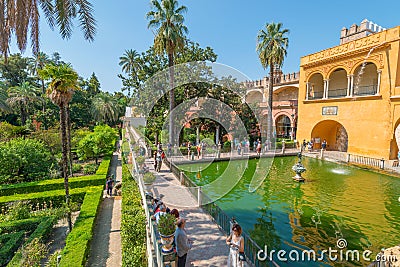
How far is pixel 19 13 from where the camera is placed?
6145mm

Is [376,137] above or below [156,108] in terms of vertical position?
below

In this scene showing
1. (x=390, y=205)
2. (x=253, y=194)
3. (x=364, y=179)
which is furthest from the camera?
(x=364, y=179)

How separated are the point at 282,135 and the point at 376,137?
16421mm

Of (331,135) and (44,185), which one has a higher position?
(331,135)

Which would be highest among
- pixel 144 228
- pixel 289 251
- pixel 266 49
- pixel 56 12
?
pixel 266 49

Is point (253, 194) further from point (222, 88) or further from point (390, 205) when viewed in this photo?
point (222, 88)

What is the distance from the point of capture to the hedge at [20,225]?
8.92 meters

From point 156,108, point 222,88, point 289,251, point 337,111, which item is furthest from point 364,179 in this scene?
point 156,108

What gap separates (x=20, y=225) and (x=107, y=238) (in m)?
3.69

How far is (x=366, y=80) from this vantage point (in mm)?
22406

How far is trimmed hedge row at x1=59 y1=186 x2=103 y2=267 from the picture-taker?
6.45 metres

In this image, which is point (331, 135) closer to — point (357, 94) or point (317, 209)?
point (357, 94)

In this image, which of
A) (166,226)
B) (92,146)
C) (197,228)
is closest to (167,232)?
(166,226)

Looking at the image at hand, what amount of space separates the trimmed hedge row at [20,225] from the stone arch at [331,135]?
85.5ft
